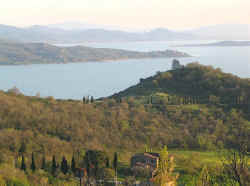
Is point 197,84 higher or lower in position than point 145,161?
higher

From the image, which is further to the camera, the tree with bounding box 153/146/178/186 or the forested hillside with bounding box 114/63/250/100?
the forested hillside with bounding box 114/63/250/100

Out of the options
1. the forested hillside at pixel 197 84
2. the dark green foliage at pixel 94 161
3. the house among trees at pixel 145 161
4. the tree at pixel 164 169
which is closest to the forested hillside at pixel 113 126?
the forested hillside at pixel 197 84

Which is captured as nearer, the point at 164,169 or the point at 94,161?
the point at 164,169

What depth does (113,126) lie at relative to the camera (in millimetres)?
52344

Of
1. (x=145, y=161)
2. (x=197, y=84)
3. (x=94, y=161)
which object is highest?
(x=197, y=84)

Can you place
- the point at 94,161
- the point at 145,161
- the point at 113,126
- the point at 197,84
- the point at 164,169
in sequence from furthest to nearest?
the point at 197,84 → the point at 113,126 → the point at 145,161 → the point at 94,161 → the point at 164,169

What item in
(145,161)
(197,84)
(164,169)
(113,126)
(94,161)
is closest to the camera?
(164,169)

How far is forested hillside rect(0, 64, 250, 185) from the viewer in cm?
4359

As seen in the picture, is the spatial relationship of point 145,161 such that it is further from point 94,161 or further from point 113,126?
point 113,126

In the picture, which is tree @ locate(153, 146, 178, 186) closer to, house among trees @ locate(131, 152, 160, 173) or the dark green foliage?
the dark green foliage

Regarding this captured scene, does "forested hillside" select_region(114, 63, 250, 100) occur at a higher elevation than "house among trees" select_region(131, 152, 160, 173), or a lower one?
higher

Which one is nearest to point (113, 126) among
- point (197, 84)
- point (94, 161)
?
point (94, 161)

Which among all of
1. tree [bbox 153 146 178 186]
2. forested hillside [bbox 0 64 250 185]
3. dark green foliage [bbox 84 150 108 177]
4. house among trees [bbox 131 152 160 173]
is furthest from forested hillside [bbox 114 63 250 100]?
tree [bbox 153 146 178 186]

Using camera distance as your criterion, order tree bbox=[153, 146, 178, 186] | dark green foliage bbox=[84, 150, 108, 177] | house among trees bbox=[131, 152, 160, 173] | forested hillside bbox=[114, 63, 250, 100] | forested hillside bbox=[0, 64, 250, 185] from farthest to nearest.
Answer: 1. forested hillside bbox=[114, 63, 250, 100]
2. forested hillside bbox=[0, 64, 250, 185]
3. house among trees bbox=[131, 152, 160, 173]
4. dark green foliage bbox=[84, 150, 108, 177]
5. tree bbox=[153, 146, 178, 186]
